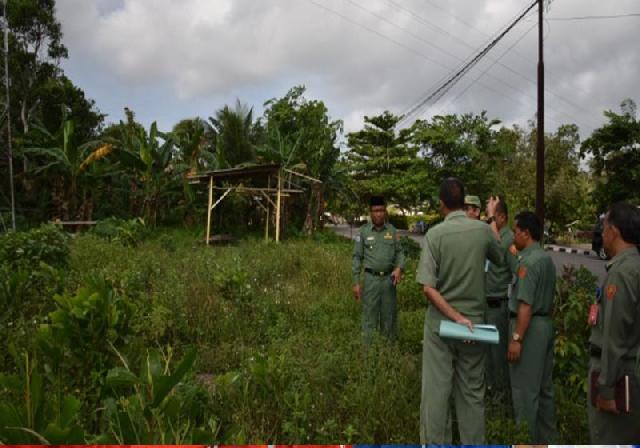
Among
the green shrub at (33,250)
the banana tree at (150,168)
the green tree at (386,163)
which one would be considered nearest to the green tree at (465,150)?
the green tree at (386,163)

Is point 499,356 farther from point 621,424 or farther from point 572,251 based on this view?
point 572,251

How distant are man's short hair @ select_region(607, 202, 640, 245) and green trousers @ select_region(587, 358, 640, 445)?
59cm

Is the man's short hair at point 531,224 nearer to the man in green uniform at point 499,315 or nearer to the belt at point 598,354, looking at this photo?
the man in green uniform at point 499,315

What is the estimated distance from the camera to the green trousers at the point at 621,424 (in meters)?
2.29

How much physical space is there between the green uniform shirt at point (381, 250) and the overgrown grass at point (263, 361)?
0.71 metres

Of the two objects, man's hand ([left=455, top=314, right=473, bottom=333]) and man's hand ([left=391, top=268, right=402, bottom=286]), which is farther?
man's hand ([left=391, top=268, right=402, bottom=286])

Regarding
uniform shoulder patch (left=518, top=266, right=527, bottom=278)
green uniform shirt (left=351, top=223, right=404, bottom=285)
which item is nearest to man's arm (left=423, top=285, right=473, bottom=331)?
uniform shoulder patch (left=518, top=266, right=527, bottom=278)

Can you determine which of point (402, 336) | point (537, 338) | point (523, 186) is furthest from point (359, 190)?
point (537, 338)

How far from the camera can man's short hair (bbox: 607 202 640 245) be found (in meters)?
2.42

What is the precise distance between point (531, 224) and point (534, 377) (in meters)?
0.95

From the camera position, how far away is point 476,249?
2.95m

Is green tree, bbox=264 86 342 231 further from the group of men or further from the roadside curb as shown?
the group of men

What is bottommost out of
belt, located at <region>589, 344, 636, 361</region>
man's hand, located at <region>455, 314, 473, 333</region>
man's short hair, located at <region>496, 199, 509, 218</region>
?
belt, located at <region>589, 344, 636, 361</region>

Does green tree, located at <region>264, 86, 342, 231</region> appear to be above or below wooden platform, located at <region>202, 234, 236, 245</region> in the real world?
above
